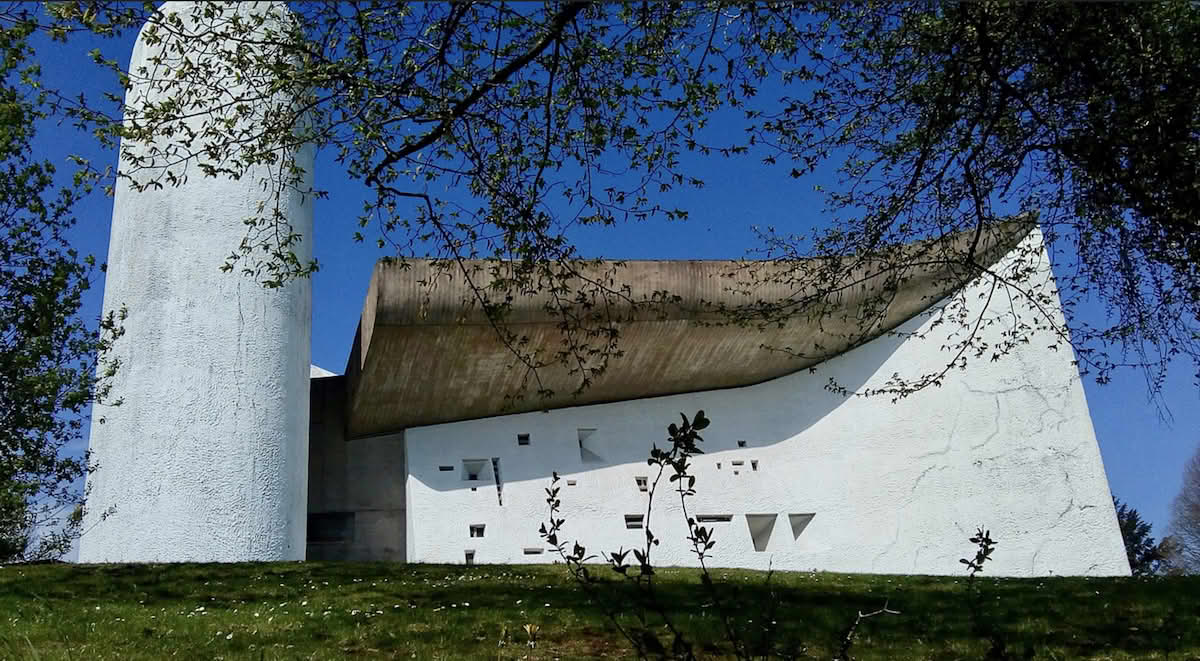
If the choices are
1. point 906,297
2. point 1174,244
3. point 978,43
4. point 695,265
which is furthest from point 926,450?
point 978,43

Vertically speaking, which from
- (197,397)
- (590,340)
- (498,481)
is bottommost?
(498,481)

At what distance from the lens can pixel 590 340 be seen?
2011 centimetres

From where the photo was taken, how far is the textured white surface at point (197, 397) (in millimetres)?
15773

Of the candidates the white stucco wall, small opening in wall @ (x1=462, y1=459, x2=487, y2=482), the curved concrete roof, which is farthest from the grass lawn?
small opening in wall @ (x1=462, y1=459, x2=487, y2=482)

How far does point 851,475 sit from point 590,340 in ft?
23.5

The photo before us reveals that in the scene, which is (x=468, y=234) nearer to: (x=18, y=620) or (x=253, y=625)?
(x=253, y=625)

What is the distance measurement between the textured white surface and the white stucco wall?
5.17 m

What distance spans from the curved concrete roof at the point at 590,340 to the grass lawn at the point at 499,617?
6898 millimetres

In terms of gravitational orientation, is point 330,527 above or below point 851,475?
below

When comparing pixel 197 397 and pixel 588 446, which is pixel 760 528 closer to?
pixel 588 446

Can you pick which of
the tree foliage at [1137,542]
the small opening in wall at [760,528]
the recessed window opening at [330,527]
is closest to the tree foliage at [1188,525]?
the tree foliage at [1137,542]

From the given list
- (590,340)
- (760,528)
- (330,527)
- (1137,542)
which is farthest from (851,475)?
(1137,542)

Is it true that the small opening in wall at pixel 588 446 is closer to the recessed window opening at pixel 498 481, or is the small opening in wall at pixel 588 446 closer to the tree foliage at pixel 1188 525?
the recessed window opening at pixel 498 481

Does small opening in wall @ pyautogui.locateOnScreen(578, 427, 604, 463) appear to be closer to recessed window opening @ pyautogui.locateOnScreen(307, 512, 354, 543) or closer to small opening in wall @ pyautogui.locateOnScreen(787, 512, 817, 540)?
small opening in wall @ pyautogui.locateOnScreen(787, 512, 817, 540)
